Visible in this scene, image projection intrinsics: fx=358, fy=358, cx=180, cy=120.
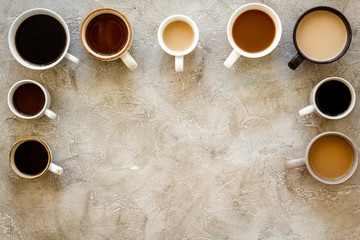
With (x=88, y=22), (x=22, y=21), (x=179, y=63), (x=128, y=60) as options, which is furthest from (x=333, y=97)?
(x=22, y=21)

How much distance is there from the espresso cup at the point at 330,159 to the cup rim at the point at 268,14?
35cm

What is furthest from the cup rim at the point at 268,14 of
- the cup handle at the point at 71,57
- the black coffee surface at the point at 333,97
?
the cup handle at the point at 71,57

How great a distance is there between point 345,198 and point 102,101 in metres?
0.93

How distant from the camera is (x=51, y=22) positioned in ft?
3.98

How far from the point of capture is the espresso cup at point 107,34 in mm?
1196

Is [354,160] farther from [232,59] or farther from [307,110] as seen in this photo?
[232,59]

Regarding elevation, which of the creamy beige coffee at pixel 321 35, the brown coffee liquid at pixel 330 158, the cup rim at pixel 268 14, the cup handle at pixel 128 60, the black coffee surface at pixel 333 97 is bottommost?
the brown coffee liquid at pixel 330 158

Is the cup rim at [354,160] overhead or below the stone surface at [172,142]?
below

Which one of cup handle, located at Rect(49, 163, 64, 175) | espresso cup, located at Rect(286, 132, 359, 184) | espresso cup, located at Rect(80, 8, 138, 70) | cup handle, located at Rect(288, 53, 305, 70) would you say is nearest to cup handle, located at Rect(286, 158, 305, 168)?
espresso cup, located at Rect(286, 132, 359, 184)

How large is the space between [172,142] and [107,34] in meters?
0.44

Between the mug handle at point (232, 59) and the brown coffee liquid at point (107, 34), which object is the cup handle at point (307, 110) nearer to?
the mug handle at point (232, 59)

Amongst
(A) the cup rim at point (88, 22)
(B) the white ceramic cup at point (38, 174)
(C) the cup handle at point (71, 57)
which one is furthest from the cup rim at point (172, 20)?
(B) the white ceramic cup at point (38, 174)

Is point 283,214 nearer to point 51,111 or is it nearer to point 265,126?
point 265,126

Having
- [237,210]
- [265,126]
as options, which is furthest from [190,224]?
[265,126]
